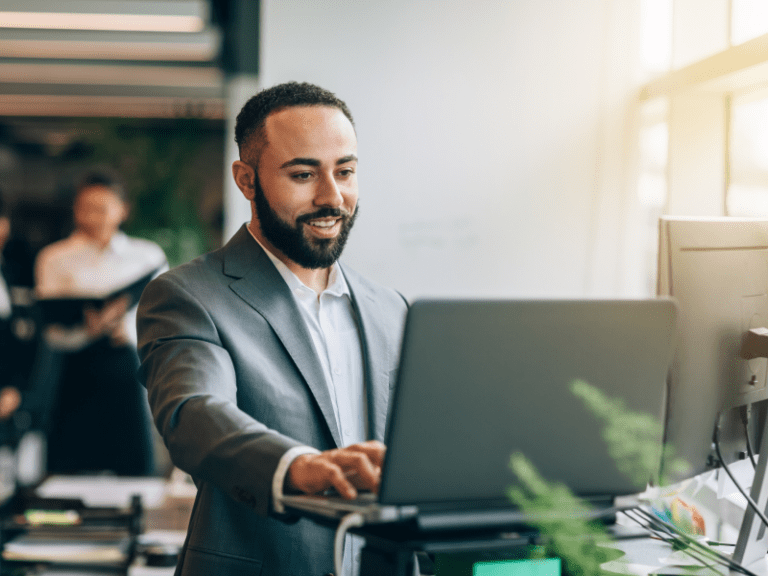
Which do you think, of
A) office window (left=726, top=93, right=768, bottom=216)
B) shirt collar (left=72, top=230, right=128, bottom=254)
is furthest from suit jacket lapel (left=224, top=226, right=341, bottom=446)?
shirt collar (left=72, top=230, right=128, bottom=254)

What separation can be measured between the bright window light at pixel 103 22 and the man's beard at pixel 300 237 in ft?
10.0

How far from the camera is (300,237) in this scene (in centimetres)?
127

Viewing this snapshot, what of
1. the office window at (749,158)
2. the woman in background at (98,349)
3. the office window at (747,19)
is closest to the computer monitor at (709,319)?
the office window at (749,158)

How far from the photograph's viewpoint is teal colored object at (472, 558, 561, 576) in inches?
29.2

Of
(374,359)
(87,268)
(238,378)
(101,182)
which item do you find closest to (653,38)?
(374,359)

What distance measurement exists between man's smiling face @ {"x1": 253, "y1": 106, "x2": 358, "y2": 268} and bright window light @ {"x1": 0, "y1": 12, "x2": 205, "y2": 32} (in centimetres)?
305

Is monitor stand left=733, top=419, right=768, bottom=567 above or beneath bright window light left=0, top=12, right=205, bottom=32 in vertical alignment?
beneath

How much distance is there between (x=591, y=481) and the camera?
76 cm

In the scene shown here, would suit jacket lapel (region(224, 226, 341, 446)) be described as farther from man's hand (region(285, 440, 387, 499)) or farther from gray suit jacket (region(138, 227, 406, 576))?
man's hand (region(285, 440, 387, 499))

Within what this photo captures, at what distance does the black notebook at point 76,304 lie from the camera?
3.44 m

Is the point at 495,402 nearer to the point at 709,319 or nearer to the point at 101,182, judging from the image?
the point at 709,319

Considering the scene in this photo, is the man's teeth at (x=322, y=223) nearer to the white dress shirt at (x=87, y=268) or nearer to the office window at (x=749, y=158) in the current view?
the office window at (x=749, y=158)

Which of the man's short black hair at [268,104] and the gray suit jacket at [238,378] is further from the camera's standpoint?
the man's short black hair at [268,104]

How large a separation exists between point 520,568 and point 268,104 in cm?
90
